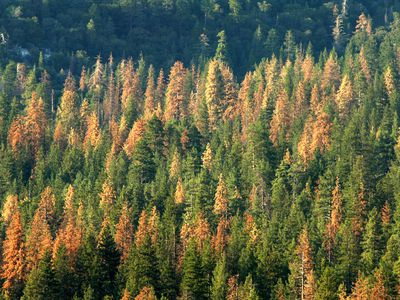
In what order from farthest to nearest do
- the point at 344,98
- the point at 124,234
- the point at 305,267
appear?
the point at 344,98, the point at 124,234, the point at 305,267

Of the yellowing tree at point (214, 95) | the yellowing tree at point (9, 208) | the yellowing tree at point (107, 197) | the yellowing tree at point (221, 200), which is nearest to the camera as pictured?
the yellowing tree at point (221, 200)

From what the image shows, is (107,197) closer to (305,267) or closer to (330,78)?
(305,267)

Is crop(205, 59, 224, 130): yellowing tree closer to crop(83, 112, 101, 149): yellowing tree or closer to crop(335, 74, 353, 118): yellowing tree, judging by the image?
crop(83, 112, 101, 149): yellowing tree

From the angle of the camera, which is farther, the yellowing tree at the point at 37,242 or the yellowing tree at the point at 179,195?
the yellowing tree at the point at 179,195

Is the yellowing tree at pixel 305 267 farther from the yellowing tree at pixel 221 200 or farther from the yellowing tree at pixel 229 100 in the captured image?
the yellowing tree at pixel 229 100

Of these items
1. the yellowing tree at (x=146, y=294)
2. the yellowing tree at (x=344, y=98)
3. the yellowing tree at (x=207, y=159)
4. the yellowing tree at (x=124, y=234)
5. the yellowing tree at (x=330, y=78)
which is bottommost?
the yellowing tree at (x=146, y=294)

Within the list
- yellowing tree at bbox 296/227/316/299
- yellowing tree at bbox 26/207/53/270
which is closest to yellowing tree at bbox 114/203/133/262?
yellowing tree at bbox 26/207/53/270

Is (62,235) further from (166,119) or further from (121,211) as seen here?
(166,119)

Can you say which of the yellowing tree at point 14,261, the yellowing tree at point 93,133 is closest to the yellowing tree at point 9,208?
the yellowing tree at point 14,261

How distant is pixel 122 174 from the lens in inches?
6412

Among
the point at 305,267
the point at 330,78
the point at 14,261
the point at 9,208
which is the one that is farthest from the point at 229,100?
the point at 305,267

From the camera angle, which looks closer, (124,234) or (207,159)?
(124,234)

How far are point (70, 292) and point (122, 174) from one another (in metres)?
37.6

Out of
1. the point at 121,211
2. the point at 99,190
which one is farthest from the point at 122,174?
the point at 121,211
